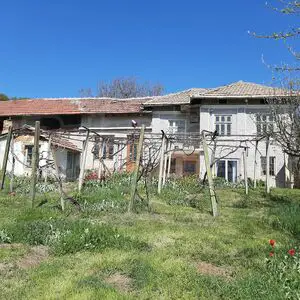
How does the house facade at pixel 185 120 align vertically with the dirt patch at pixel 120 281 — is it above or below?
above

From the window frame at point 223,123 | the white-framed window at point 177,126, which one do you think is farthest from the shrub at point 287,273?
the white-framed window at point 177,126

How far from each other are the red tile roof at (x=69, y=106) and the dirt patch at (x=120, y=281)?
78.2ft

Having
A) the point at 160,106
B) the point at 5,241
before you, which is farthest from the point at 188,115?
the point at 5,241

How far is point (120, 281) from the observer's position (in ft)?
16.0

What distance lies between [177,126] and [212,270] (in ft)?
73.5

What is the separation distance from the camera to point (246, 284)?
455cm

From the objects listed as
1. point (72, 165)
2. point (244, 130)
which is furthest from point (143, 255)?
point (72, 165)

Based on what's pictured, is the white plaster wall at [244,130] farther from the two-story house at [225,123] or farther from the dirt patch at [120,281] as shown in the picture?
the dirt patch at [120,281]

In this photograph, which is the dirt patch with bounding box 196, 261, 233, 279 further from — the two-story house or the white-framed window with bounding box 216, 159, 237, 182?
the white-framed window with bounding box 216, 159, 237, 182

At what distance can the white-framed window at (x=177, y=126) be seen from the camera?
27438 millimetres

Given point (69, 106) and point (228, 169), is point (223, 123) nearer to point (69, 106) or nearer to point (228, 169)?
point (228, 169)

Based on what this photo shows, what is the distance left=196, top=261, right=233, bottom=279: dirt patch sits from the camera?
5.18 meters

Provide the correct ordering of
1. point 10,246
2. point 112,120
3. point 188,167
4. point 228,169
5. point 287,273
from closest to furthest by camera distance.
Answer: point 287,273 → point 10,246 → point 228,169 → point 188,167 → point 112,120

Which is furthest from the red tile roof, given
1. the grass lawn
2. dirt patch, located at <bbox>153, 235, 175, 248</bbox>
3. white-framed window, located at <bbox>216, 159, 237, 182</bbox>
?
dirt patch, located at <bbox>153, 235, 175, 248</bbox>
